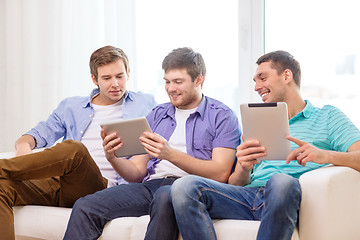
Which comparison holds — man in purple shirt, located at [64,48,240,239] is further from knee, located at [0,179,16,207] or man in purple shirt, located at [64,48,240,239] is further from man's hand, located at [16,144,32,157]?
man's hand, located at [16,144,32,157]

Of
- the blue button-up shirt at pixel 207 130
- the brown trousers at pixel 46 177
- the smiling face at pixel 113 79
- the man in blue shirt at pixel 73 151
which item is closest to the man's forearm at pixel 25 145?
the man in blue shirt at pixel 73 151

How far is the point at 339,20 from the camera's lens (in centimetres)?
292

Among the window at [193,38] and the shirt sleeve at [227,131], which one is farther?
the window at [193,38]

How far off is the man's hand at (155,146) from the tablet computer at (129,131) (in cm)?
3

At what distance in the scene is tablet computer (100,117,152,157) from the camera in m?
2.11

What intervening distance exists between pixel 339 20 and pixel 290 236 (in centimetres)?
169

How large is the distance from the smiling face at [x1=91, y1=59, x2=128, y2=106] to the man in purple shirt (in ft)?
0.92

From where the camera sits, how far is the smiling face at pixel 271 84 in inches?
89.0

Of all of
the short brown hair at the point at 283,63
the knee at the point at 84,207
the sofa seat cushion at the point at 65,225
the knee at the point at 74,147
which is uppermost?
the short brown hair at the point at 283,63

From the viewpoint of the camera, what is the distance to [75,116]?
9.25 ft

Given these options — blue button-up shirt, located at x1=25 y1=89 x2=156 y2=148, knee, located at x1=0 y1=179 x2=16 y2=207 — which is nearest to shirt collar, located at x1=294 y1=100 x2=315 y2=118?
blue button-up shirt, located at x1=25 y1=89 x2=156 y2=148

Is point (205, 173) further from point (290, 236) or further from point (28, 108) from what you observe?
point (28, 108)

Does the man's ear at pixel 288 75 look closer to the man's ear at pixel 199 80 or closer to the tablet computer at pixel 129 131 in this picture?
the man's ear at pixel 199 80

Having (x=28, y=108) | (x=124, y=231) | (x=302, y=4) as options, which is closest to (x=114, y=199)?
(x=124, y=231)
